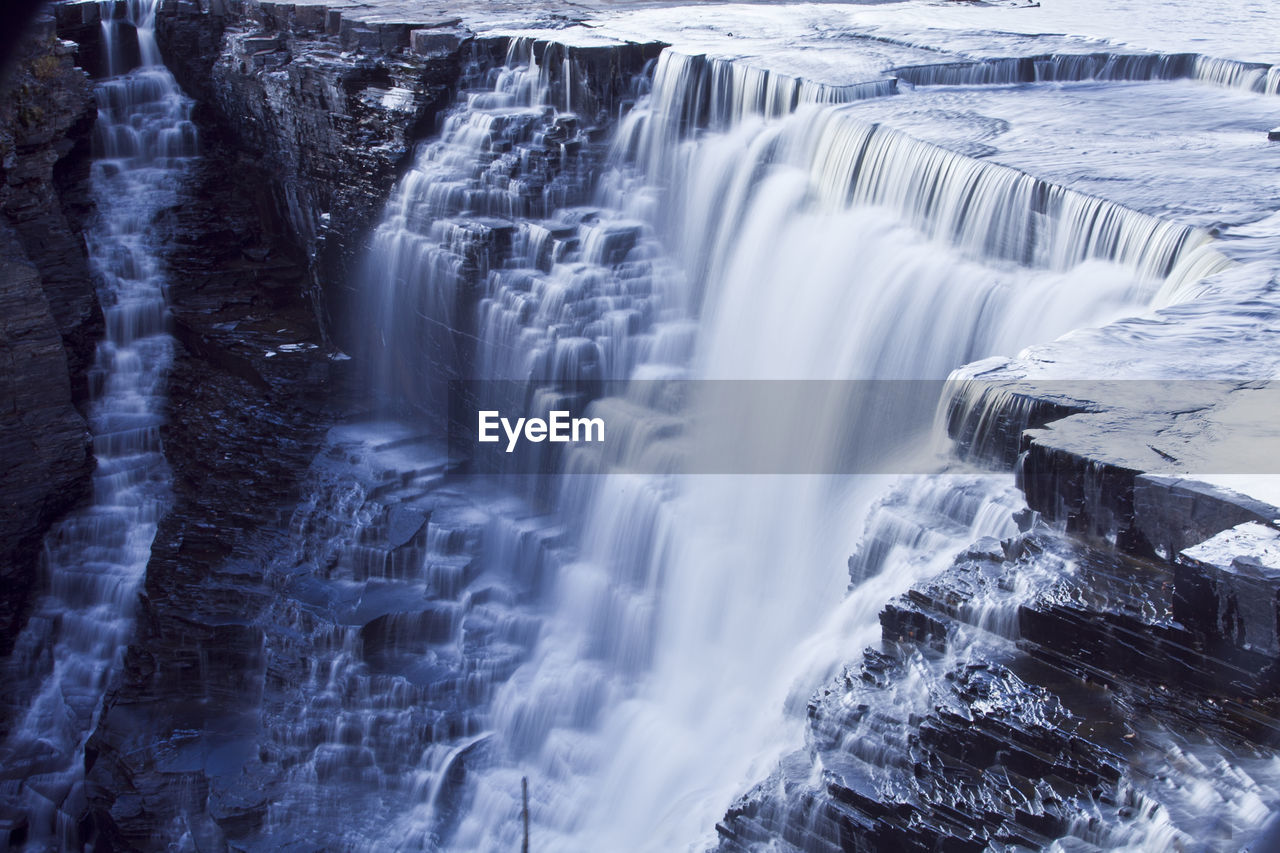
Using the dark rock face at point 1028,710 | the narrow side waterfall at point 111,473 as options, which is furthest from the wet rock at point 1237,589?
the narrow side waterfall at point 111,473

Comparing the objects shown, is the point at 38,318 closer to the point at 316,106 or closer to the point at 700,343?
the point at 316,106

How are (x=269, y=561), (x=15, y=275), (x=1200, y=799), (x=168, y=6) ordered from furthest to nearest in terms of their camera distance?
(x=168, y=6)
(x=15, y=275)
(x=269, y=561)
(x=1200, y=799)

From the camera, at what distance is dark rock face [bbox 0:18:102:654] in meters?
16.2

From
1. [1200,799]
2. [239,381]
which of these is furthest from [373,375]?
[1200,799]

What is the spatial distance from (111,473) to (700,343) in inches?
360

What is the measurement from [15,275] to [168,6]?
22.0 ft

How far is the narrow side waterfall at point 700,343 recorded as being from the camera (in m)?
10.2

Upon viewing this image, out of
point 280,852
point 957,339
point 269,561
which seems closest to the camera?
point 957,339

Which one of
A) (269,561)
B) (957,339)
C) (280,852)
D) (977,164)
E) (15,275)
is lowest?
(280,852)

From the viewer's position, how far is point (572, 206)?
1525cm

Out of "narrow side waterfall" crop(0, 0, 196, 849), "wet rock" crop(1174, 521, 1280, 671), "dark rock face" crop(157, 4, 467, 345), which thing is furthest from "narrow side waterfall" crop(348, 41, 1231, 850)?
"narrow side waterfall" crop(0, 0, 196, 849)

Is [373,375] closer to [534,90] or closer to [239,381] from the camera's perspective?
[239,381]

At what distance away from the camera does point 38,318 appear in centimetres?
1628

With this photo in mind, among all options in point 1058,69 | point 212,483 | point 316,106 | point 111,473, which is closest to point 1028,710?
point 1058,69
